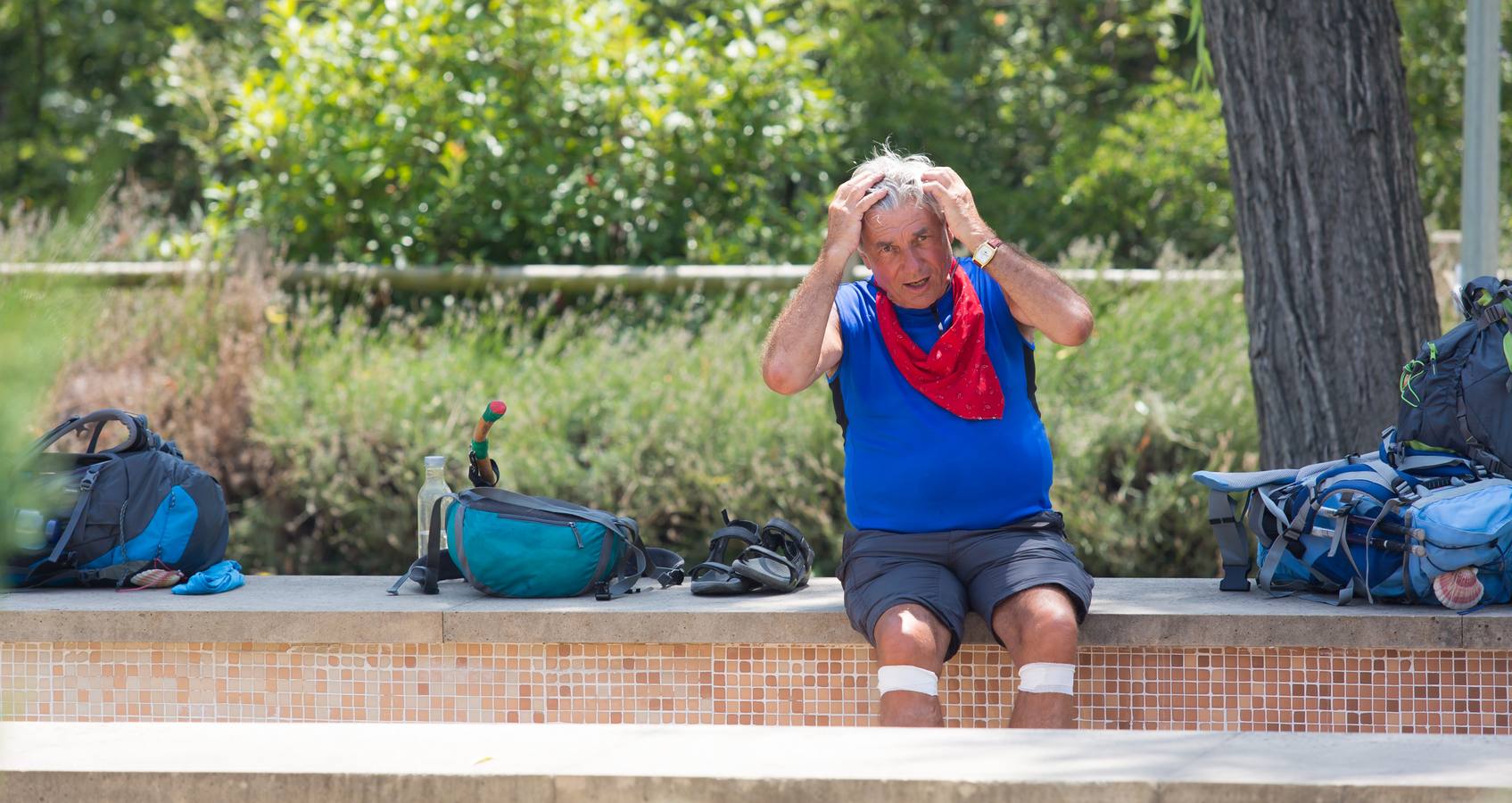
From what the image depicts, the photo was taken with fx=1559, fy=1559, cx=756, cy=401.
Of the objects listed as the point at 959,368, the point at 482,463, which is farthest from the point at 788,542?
the point at 482,463

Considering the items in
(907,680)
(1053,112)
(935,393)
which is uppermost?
(1053,112)

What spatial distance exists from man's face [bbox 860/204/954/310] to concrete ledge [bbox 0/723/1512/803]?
1.34 meters

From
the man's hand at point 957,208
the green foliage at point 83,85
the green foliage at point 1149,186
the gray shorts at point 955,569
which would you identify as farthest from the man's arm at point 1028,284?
the green foliage at point 83,85

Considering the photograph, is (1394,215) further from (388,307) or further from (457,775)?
(388,307)

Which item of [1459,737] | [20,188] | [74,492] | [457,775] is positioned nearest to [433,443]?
[74,492]

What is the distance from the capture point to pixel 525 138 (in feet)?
25.7

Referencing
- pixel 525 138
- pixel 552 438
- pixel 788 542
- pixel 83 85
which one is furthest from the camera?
pixel 83 85

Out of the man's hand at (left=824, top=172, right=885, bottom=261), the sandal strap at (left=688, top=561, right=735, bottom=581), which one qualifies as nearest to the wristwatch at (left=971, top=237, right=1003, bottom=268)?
the man's hand at (left=824, top=172, right=885, bottom=261)

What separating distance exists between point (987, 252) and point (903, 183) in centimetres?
29

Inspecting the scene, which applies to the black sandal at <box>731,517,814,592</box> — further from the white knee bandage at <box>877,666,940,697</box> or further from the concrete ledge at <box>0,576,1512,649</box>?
the white knee bandage at <box>877,666,940,697</box>

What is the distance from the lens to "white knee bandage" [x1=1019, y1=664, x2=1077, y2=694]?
10.7 feet

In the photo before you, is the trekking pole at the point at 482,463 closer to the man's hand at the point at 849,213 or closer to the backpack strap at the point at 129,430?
the backpack strap at the point at 129,430

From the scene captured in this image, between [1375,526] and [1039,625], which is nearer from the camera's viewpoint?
[1039,625]

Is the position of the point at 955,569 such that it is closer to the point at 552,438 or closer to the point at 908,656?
the point at 908,656
